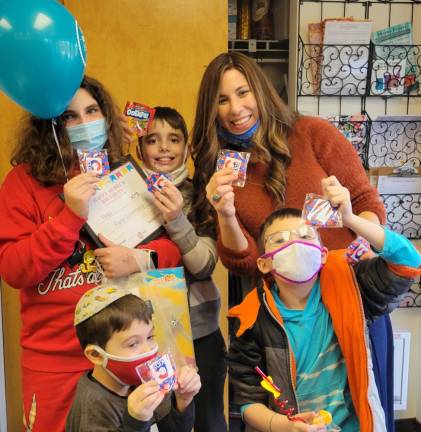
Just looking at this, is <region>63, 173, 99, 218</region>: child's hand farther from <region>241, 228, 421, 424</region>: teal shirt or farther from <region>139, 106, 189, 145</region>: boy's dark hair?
<region>241, 228, 421, 424</region>: teal shirt

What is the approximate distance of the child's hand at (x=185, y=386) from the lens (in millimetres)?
1104

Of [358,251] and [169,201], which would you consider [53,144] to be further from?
[358,251]

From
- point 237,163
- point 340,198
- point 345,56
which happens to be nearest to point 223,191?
point 237,163

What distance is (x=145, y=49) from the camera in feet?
7.47

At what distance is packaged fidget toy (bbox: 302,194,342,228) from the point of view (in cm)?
118

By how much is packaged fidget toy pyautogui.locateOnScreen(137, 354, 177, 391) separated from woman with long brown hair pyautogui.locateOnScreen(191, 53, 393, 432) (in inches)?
19.9

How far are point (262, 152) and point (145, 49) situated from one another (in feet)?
3.43

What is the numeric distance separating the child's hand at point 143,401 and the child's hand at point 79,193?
20.1 inches

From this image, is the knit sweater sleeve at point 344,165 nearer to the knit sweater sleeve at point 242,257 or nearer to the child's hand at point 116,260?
the knit sweater sleeve at point 242,257

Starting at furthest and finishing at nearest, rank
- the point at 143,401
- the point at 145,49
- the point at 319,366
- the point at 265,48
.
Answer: the point at 265,48, the point at 145,49, the point at 319,366, the point at 143,401

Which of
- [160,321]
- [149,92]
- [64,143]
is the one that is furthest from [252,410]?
[149,92]

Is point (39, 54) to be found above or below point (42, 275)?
above

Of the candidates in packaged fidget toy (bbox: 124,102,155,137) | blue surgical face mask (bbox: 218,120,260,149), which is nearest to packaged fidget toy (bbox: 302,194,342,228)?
blue surgical face mask (bbox: 218,120,260,149)

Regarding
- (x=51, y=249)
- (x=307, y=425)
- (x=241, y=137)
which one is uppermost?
(x=241, y=137)
